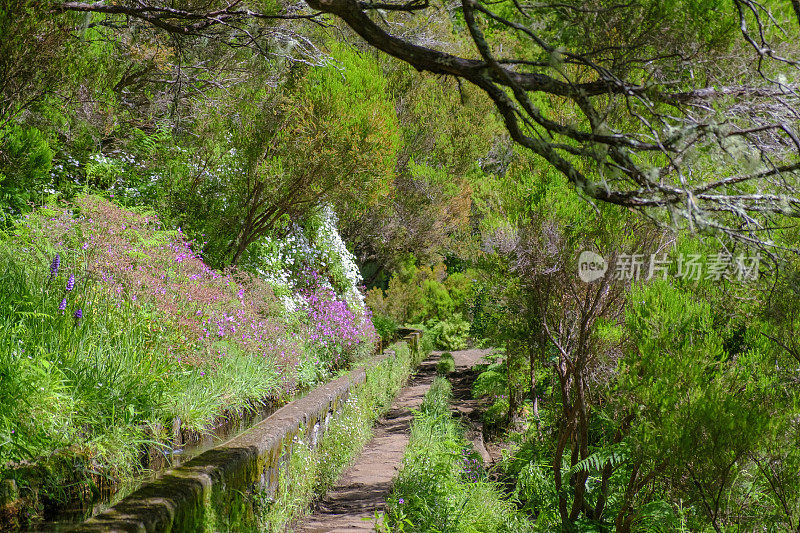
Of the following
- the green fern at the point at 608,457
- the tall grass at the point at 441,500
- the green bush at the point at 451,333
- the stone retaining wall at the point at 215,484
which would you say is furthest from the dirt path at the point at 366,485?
the green bush at the point at 451,333

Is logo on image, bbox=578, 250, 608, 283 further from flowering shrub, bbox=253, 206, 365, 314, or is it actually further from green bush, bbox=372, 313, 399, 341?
green bush, bbox=372, 313, 399, 341

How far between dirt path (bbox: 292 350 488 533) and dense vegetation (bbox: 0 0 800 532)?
27 centimetres

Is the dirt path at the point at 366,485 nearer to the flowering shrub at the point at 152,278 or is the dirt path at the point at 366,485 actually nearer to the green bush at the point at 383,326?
the flowering shrub at the point at 152,278

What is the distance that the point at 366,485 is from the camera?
634 cm

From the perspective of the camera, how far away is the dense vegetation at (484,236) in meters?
2.75

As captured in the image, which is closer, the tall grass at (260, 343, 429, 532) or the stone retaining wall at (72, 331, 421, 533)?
the stone retaining wall at (72, 331, 421, 533)

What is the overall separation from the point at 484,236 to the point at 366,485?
3187mm

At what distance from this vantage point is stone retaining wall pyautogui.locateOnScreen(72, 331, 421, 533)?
268cm

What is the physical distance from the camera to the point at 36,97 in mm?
5367

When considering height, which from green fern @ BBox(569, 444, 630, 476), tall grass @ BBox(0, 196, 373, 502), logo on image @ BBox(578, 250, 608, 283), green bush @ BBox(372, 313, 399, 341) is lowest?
green bush @ BBox(372, 313, 399, 341)

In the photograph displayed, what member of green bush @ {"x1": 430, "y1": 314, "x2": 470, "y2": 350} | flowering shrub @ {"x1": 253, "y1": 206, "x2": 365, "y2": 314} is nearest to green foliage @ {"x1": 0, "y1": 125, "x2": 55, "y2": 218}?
flowering shrub @ {"x1": 253, "y1": 206, "x2": 365, "y2": 314}

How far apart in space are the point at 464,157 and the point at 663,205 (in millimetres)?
17484

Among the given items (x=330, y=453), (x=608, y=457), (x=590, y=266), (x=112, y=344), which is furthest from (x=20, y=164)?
(x=608, y=457)

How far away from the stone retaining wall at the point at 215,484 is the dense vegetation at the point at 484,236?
327 millimetres
